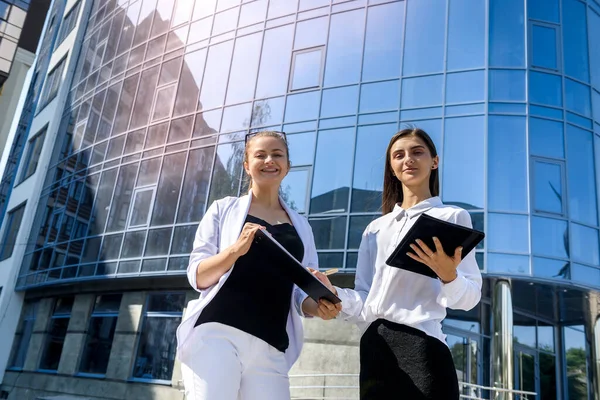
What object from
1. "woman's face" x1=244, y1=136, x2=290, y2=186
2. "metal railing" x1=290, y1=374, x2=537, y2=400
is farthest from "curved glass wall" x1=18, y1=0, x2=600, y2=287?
"woman's face" x1=244, y1=136, x2=290, y2=186

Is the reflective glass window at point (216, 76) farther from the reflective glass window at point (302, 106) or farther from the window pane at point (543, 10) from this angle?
the window pane at point (543, 10)

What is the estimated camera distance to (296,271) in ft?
7.20

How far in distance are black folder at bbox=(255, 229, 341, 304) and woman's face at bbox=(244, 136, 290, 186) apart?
1.82ft

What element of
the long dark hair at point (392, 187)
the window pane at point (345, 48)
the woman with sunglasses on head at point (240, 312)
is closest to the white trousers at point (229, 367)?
the woman with sunglasses on head at point (240, 312)

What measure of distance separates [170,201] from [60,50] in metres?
12.4

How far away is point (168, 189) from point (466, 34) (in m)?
8.31

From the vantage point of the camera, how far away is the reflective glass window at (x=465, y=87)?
11.4 meters

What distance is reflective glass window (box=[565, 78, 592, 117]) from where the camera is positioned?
11.5m

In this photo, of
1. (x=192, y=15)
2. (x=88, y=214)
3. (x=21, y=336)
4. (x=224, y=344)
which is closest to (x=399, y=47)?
(x=192, y=15)

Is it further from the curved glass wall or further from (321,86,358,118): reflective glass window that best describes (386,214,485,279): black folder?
(321,86,358,118): reflective glass window

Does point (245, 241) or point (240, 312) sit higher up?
point (245, 241)

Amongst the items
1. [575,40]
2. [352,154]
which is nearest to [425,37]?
[352,154]

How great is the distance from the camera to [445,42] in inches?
472

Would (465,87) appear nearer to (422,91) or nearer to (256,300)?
(422,91)
